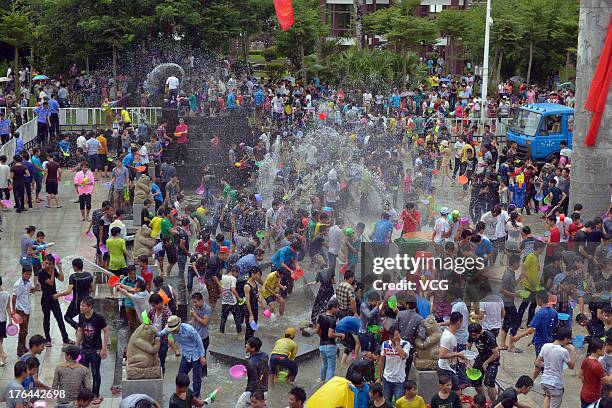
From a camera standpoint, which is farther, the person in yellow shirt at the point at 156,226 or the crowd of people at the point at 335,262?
the person in yellow shirt at the point at 156,226

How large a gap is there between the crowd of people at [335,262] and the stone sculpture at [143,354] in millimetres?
377

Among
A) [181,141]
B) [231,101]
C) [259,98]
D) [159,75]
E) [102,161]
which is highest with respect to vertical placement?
[159,75]

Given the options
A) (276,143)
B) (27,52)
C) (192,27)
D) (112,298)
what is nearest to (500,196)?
(276,143)

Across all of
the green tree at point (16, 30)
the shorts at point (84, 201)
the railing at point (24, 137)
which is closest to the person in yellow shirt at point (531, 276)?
the shorts at point (84, 201)

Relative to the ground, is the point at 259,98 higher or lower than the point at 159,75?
lower

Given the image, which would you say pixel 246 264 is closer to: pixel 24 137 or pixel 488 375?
pixel 488 375

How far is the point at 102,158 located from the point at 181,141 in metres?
2.36

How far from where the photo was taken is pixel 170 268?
18.3m

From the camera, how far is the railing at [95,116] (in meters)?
30.8

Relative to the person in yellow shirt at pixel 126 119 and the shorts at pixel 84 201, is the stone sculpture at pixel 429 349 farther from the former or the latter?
the person in yellow shirt at pixel 126 119

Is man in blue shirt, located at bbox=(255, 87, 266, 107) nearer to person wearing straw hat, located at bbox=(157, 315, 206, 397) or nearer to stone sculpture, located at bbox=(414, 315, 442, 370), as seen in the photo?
person wearing straw hat, located at bbox=(157, 315, 206, 397)

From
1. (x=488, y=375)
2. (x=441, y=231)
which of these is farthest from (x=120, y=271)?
(x=488, y=375)

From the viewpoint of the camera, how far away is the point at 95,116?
3100 centimetres

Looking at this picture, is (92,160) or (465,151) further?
(92,160)
